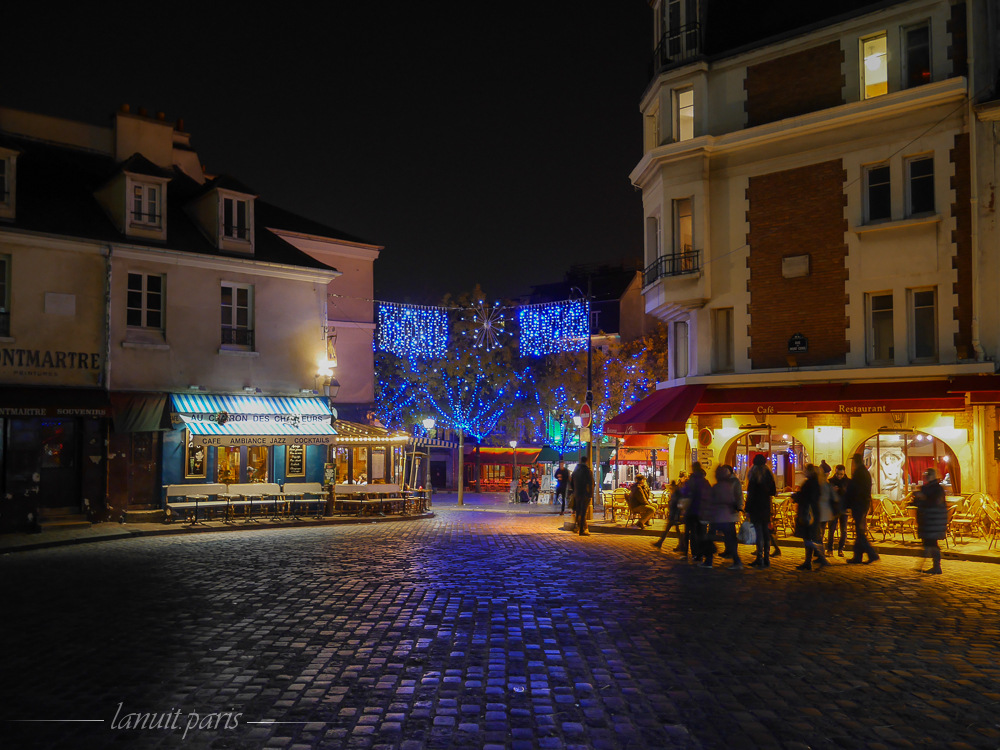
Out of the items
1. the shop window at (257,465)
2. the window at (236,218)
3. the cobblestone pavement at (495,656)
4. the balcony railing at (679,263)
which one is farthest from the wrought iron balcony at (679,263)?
the shop window at (257,465)

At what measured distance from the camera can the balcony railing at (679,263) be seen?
23.3 metres

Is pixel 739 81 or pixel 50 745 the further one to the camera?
pixel 739 81

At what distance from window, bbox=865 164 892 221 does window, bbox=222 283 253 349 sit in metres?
17.5

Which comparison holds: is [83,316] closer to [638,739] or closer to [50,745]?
[50,745]

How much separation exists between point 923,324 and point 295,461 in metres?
18.1

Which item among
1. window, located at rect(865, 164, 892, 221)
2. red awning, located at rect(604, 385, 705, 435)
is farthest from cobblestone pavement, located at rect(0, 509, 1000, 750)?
window, located at rect(865, 164, 892, 221)

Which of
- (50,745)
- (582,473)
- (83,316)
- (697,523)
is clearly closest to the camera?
(50,745)

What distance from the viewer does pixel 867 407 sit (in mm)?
19516

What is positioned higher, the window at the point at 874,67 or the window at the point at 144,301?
the window at the point at 874,67

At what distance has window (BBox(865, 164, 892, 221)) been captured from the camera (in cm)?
2081

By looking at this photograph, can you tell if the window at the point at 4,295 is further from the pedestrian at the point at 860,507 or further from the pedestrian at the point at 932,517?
the pedestrian at the point at 932,517

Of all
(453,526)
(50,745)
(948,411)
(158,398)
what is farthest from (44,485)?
(948,411)

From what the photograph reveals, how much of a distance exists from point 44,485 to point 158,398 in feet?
11.7

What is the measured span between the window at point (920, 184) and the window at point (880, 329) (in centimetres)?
217
